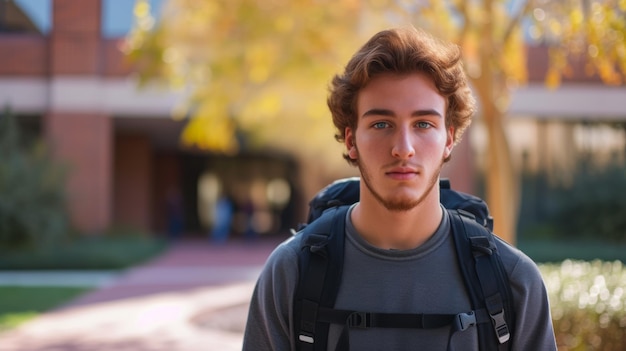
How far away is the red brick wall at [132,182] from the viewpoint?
101ft

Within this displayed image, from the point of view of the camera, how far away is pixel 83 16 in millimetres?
24922

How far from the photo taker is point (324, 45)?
11023 mm

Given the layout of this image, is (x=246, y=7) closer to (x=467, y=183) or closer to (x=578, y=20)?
(x=578, y=20)

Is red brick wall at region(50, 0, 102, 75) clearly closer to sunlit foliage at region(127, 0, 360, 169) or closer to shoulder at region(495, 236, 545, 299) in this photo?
sunlit foliage at region(127, 0, 360, 169)

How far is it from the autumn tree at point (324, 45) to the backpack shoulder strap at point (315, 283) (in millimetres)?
5905

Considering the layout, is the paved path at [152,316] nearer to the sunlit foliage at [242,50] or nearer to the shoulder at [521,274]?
the sunlit foliage at [242,50]

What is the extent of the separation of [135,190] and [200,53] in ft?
64.4

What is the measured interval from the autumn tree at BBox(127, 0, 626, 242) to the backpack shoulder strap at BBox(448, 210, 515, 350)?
18.9ft

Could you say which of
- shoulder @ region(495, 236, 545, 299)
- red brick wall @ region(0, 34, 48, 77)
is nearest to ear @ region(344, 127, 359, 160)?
shoulder @ region(495, 236, 545, 299)

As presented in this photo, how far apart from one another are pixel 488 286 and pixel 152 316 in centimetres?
1028

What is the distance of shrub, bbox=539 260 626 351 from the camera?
684 cm

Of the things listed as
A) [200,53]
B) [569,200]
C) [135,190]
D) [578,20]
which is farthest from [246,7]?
[135,190]

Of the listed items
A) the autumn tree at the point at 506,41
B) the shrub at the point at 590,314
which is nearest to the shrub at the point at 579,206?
the autumn tree at the point at 506,41

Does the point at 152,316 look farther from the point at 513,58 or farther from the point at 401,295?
the point at 401,295
